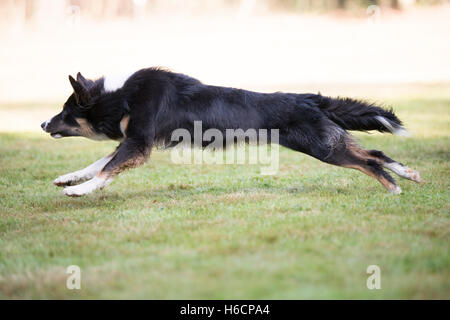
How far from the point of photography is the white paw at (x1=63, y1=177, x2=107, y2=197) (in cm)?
580

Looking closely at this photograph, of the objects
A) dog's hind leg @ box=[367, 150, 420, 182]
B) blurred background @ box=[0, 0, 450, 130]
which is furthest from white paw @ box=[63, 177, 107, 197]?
blurred background @ box=[0, 0, 450, 130]

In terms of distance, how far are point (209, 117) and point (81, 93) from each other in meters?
1.45

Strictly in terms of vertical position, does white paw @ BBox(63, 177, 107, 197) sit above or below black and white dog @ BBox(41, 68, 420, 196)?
below

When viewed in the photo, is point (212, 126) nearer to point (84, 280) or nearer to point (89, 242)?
point (89, 242)

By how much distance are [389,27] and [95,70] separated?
15.7 m

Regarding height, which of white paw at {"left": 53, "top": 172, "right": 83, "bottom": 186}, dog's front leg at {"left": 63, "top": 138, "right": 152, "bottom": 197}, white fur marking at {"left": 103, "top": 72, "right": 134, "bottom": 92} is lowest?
white paw at {"left": 53, "top": 172, "right": 83, "bottom": 186}

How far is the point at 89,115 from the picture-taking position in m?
6.33

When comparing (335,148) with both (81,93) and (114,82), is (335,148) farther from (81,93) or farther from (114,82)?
(81,93)

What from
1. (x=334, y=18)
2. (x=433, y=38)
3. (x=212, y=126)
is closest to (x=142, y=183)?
(x=212, y=126)

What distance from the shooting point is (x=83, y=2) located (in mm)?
32688

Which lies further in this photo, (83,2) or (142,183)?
(83,2)

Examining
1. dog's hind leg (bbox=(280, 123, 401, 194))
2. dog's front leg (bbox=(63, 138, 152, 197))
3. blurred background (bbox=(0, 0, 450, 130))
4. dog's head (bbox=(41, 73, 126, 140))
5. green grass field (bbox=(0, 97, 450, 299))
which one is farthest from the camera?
blurred background (bbox=(0, 0, 450, 130))

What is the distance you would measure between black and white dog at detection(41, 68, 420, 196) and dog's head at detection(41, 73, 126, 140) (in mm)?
11

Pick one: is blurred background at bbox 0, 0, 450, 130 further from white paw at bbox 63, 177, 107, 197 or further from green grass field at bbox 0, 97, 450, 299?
white paw at bbox 63, 177, 107, 197
